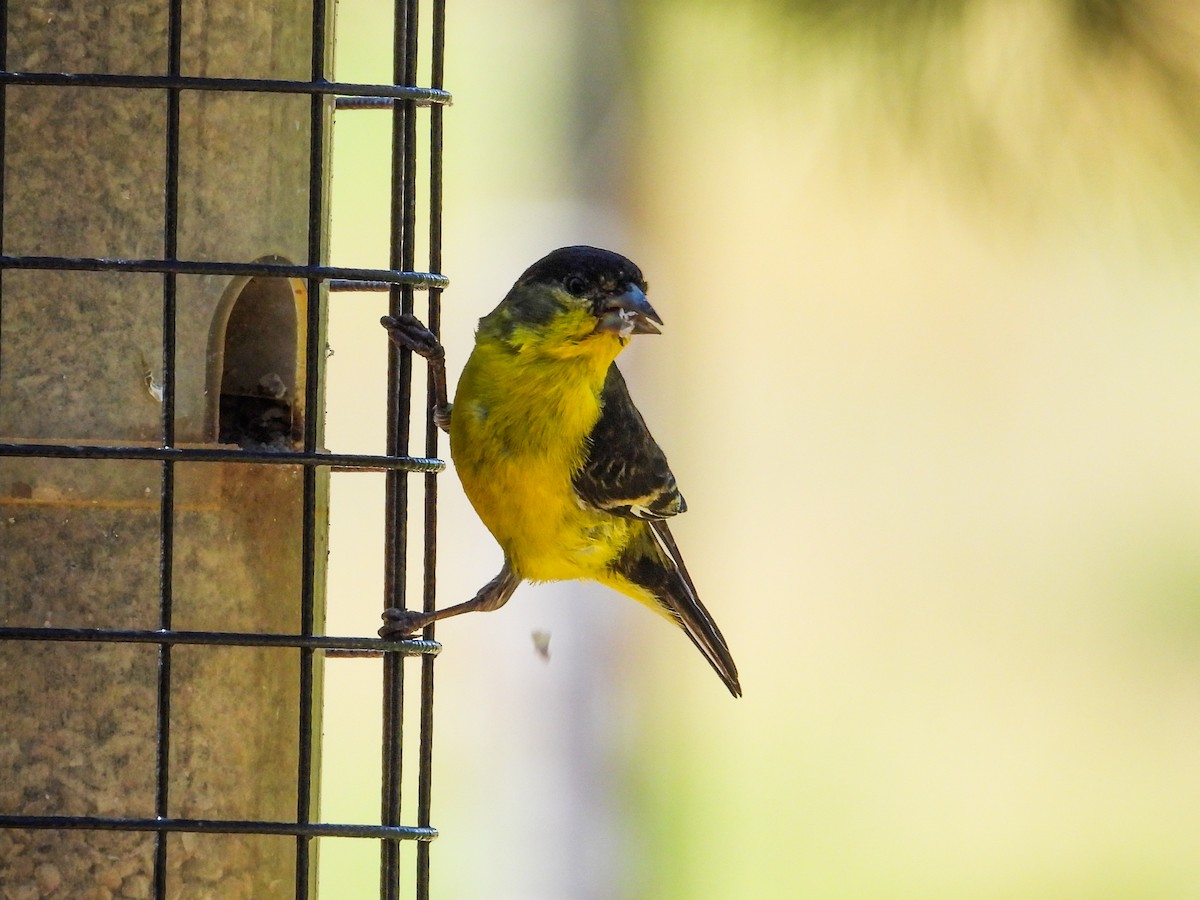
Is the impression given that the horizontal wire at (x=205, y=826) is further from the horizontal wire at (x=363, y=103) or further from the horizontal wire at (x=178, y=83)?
the horizontal wire at (x=363, y=103)

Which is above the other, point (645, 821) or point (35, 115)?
point (35, 115)

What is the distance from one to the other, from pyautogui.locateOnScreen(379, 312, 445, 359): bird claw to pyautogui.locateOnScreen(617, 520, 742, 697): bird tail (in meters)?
1.30

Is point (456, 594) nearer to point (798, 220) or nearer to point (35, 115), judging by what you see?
point (798, 220)

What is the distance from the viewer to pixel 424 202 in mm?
8016

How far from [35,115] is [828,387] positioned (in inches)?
268

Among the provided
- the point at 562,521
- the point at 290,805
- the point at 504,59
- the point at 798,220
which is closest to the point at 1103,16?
the point at 562,521

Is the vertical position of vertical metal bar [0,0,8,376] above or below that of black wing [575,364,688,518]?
above

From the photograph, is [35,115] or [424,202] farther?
[424,202]

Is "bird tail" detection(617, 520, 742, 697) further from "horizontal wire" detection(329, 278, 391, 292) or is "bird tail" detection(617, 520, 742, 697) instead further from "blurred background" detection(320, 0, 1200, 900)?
"blurred background" detection(320, 0, 1200, 900)

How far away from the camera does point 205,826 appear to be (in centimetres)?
317

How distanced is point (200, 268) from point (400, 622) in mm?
854

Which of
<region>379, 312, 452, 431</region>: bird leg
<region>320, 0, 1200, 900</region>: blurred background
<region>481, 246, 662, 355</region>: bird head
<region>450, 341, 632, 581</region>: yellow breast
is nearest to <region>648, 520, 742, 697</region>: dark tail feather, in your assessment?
<region>450, 341, 632, 581</region>: yellow breast

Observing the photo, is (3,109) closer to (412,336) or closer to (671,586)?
(412,336)

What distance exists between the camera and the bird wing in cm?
431
